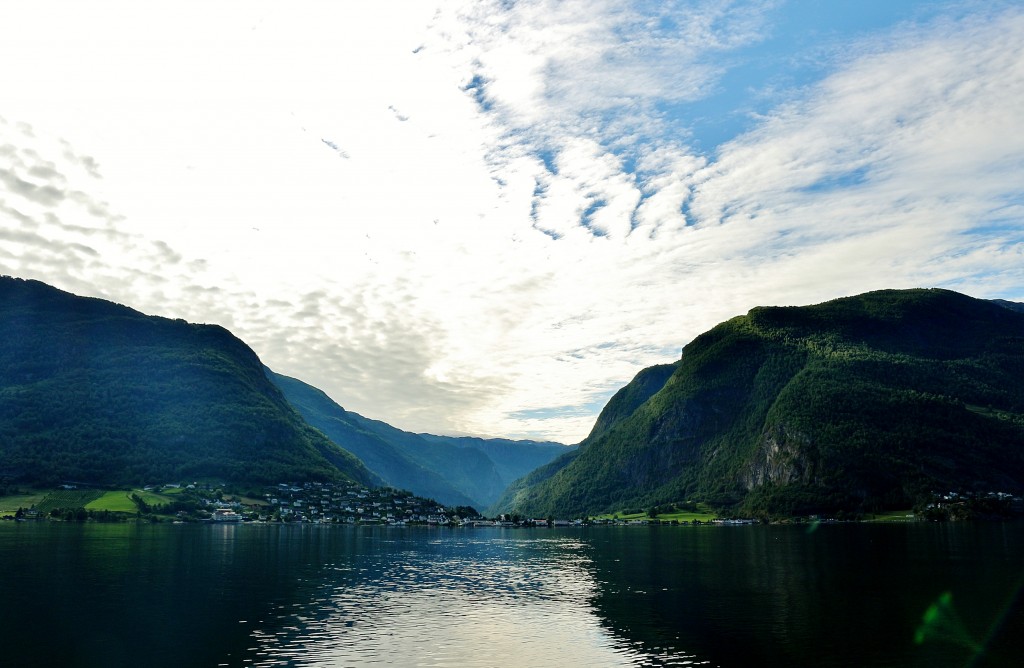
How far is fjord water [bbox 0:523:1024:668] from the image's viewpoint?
52906 millimetres

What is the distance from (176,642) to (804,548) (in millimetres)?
139857

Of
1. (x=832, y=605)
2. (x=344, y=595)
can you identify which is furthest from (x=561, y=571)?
(x=832, y=605)

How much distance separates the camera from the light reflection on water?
5278 centimetres

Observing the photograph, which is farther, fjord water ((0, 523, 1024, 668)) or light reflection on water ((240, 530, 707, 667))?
fjord water ((0, 523, 1024, 668))

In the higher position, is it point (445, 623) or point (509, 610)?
point (445, 623)

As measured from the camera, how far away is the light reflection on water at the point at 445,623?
52.8 m

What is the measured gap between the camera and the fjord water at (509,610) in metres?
52.9

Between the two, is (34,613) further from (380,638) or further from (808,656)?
(808,656)

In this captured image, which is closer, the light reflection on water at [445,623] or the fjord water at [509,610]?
the light reflection on water at [445,623]

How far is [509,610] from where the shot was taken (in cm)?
7662

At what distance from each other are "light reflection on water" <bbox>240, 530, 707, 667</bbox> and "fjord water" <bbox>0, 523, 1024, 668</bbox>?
281 millimetres

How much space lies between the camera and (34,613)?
65812mm

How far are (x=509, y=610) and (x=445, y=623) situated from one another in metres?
11.2

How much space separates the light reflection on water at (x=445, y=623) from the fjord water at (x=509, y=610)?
0.28 metres
